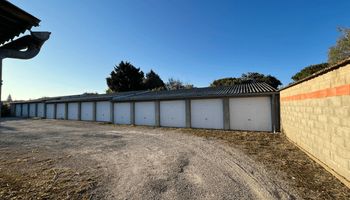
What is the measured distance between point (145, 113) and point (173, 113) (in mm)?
3039

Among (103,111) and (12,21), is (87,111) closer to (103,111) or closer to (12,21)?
(103,111)

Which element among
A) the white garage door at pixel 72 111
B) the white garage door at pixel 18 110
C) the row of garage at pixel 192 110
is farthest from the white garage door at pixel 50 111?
the white garage door at pixel 18 110

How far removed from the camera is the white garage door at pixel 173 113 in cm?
1530

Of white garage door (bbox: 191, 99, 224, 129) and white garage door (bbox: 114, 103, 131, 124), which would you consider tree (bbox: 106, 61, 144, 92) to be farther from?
white garage door (bbox: 191, 99, 224, 129)

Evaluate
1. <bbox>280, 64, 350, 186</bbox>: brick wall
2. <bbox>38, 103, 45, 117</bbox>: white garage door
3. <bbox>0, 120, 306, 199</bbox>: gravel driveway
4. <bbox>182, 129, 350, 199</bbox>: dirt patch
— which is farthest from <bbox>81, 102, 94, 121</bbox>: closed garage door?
<bbox>280, 64, 350, 186</bbox>: brick wall

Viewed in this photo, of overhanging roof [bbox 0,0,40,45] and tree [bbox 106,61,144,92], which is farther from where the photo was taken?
tree [bbox 106,61,144,92]

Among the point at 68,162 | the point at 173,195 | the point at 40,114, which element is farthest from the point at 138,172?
the point at 40,114

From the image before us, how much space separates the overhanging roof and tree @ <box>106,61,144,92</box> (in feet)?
128

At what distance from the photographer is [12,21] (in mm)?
2184

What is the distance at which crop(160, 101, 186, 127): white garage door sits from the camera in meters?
15.3

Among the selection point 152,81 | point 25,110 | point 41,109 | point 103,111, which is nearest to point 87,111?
point 103,111

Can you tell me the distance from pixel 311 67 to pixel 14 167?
124ft

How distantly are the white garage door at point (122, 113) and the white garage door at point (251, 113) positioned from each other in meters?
10.0

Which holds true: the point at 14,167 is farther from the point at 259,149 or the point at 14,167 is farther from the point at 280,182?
the point at 259,149
